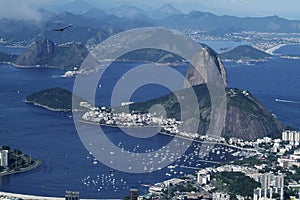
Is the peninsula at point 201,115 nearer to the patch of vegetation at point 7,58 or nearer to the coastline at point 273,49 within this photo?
the patch of vegetation at point 7,58

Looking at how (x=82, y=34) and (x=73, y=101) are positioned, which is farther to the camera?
(x=82, y=34)

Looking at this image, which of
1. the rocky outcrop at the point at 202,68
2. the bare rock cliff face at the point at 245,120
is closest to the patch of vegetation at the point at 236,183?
the bare rock cliff face at the point at 245,120

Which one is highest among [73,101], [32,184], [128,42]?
[128,42]

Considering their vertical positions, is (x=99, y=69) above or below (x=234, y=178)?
above

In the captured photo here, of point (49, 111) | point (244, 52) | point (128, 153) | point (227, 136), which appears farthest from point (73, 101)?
point (244, 52)

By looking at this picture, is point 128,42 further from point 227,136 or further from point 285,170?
point 285,170

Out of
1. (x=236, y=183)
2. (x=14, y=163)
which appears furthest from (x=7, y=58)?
(x=236, y=183)

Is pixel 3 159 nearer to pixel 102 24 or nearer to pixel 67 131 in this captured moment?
pixel 67 131
